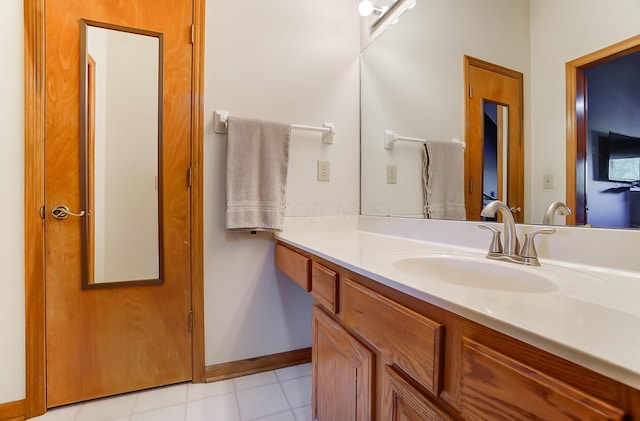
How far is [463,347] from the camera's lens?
0.46 meters

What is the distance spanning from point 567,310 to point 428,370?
24 cm

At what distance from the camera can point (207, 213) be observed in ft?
4.78

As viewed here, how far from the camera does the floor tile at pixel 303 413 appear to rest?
4.06ft

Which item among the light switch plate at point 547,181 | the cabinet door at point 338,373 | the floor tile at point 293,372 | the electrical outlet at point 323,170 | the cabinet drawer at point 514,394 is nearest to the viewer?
the cabinet drawer at point 514,394

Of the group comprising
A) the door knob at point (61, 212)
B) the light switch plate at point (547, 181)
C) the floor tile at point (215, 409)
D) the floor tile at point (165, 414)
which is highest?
the light switch plate at point (547, 181)

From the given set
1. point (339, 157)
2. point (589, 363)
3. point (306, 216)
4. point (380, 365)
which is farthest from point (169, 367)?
point (589, 363)

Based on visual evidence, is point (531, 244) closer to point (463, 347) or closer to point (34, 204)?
point (463, 347)

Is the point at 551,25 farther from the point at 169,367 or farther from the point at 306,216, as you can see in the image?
the point at 169,367

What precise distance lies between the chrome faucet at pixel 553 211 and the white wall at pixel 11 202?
1931 millimetres

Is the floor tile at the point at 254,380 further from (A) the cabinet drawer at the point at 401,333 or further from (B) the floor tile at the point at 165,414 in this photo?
(A) the cabinet drawer at the point at 401,333

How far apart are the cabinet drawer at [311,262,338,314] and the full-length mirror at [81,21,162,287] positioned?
85 centimetres

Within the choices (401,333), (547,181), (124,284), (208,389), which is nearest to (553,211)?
(547,181)

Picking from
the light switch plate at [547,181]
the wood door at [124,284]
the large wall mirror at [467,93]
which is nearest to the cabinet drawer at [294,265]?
the wood door at [124,284]

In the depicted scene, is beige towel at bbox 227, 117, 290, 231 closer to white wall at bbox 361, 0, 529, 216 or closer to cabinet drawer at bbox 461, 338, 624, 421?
white wall at bbox 361, 0, 529, 216
